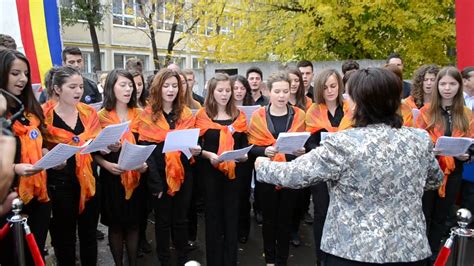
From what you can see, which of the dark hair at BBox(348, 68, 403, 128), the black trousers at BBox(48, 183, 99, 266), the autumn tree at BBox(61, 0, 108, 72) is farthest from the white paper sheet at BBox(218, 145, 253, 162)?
the autumn tree at BBox(61, 0, 108, 72)

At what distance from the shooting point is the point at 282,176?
2.38 m

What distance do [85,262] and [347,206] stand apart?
108 inches

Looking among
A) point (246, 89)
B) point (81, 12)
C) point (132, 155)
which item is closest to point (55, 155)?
point (132, 155)

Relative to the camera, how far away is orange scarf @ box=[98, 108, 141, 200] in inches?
156

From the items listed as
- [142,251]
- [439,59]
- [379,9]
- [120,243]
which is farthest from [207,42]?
[120,243]

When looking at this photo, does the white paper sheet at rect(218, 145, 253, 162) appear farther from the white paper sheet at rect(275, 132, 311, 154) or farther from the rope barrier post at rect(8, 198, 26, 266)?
the rope barrier post at rect(8, 198, 26, 266)

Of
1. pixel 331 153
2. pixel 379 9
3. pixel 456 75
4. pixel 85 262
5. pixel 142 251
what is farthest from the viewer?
pixel 379 9

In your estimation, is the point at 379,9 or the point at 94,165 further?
the point at 379,9

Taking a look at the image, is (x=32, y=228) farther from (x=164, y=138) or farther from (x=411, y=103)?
(x=411, y=103)

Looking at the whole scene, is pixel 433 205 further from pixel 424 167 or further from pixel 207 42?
pixel 207 42

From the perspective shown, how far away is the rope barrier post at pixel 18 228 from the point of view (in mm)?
2916

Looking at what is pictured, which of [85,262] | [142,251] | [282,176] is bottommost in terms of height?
[142,251]

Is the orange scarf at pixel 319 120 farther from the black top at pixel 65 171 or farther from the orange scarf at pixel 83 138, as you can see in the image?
the black top at pixel 65 171

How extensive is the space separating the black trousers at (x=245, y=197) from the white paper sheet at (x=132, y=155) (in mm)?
1023
